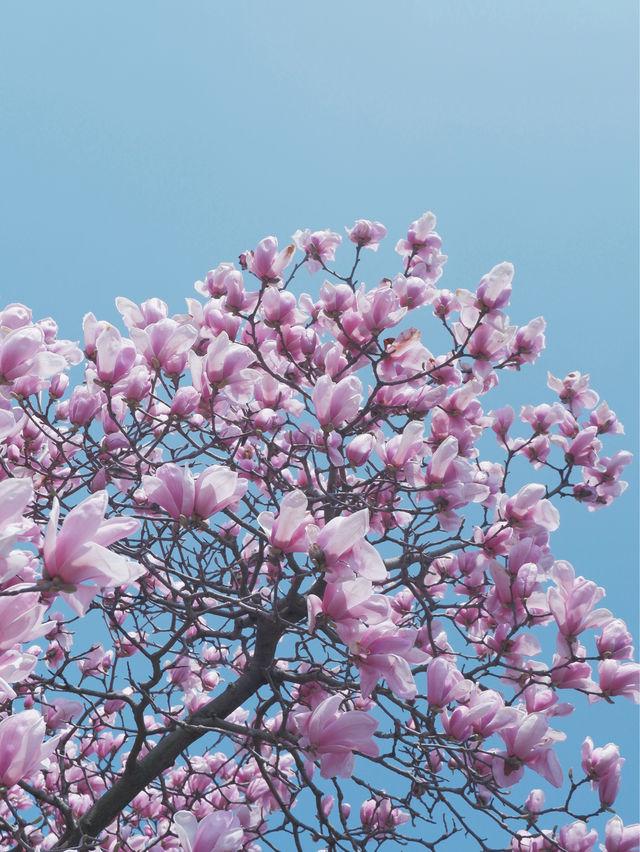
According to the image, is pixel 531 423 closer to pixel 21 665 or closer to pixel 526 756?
pixel 526 756

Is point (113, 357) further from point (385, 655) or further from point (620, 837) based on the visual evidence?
point (620, 837)

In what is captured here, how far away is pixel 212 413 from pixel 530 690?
1.90 metres

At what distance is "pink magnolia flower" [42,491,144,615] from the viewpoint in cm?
138

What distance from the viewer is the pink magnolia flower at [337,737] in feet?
6.36

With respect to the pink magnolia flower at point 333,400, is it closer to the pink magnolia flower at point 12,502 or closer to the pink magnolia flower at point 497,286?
the pink magnolia flower at point 497,286

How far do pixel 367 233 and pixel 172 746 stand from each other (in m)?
3.47

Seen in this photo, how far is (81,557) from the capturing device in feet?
4.60

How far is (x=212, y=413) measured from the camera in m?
2.87

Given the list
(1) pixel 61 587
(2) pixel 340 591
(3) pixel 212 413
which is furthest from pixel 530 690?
(1) pixel 61 587

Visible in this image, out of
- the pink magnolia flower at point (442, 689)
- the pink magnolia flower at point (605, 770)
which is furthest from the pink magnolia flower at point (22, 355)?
the pink magnolia flower at point (605, 770)

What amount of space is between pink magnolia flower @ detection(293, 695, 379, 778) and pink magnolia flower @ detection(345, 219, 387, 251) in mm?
3269

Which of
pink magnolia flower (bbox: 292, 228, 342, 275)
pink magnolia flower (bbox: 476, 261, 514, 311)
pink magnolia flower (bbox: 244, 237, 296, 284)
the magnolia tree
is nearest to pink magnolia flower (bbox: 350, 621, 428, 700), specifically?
the magnolia tree

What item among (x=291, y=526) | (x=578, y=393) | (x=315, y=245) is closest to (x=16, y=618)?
(x=291, y=526)

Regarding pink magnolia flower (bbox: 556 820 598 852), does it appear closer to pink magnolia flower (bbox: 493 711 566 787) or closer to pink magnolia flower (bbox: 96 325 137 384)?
pink magnolia flower (bbox: 493 711 566 787)
